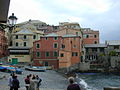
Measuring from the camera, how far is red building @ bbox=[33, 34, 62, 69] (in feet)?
169

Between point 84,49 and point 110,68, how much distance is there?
33.5 feet

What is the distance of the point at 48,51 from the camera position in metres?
52.0

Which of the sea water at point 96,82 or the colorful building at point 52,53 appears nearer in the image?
the sea water at point 96,82

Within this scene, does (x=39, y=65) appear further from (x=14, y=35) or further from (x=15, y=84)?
(x=15, y=84)

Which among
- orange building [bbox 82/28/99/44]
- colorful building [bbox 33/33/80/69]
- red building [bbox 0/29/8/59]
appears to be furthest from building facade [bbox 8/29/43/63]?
orange building [bbox 82/28/99/44]

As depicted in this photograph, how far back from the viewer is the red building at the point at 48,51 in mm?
51469

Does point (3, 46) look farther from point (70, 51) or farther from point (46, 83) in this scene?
point (46, 83)

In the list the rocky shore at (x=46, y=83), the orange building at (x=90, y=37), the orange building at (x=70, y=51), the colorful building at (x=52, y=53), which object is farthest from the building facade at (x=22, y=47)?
the rocky shore at (x=46, y=83)

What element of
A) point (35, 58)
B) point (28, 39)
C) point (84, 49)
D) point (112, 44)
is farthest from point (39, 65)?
point (112, 44)

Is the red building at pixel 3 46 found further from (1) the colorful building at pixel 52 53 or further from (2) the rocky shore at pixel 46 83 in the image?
(2) the rocky shore at pixel 46 83

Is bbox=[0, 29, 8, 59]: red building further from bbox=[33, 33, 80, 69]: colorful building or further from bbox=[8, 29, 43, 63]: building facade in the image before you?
bbox=[33, 33, 80, 69]: colorful building

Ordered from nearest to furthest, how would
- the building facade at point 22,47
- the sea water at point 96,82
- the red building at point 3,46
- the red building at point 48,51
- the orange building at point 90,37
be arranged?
the sea water at point 96,82, the red building at point 48,51, the red building at point 3,46, the building facade at point 22,47, the orange building at point 90,37

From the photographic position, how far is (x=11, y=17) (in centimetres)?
1104

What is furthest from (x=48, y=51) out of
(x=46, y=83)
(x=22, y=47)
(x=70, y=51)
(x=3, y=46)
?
(x=46, y=83)
